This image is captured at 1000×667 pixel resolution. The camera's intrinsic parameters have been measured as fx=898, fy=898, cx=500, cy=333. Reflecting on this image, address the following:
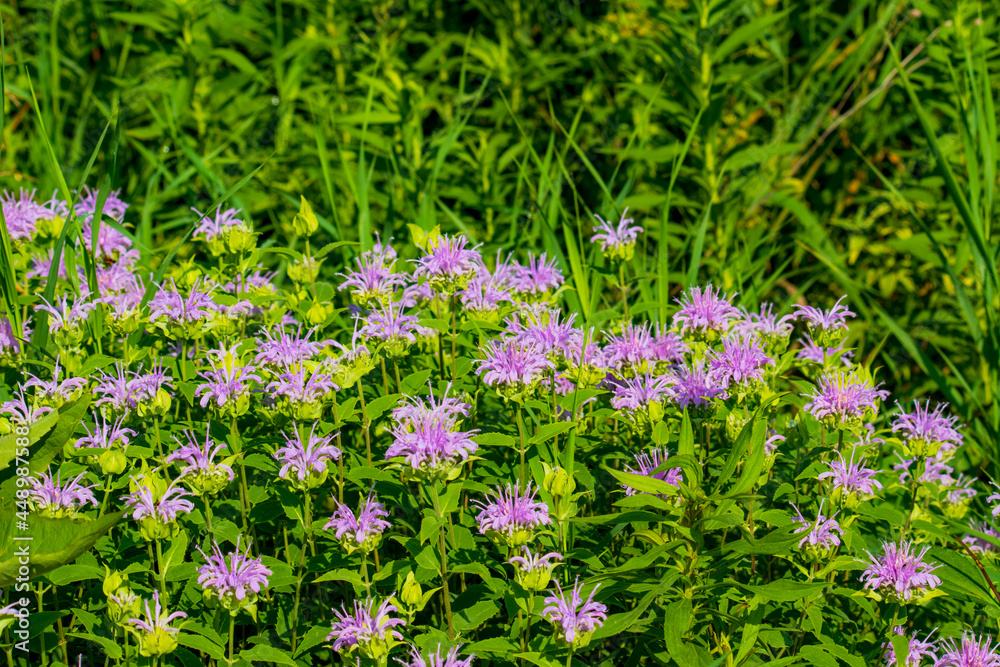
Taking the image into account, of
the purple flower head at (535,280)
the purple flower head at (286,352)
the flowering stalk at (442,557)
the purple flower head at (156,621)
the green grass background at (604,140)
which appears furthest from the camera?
the green grass background at (604,140)

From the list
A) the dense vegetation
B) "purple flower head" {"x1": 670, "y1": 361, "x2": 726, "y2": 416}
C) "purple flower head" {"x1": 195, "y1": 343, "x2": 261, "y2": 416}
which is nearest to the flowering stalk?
the dense vegetation

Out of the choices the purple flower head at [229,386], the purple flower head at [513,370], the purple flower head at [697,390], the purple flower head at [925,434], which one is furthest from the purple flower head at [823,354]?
the purple flower head at [229,386]

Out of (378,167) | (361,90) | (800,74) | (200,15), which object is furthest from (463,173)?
(800,74)

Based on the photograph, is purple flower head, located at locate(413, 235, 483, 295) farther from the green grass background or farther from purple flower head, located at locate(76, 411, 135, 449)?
purple flower head, located at locate(76, 411, 135, 449)

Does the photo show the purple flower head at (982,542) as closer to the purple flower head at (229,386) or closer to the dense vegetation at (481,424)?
the dense vegetation at (481,424)

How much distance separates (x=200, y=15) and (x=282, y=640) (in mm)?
2394

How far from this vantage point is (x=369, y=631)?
4.46 ft

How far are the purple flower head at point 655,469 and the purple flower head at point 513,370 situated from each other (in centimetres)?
24

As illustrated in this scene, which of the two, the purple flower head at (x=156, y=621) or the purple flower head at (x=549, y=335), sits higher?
the purple flower head at (x=549, y=335)

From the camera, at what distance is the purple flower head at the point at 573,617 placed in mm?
1334

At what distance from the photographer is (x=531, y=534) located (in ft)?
4.75

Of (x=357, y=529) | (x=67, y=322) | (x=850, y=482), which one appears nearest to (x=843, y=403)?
(x=850, y=482)
